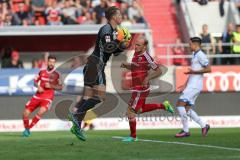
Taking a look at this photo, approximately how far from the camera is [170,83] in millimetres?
25500

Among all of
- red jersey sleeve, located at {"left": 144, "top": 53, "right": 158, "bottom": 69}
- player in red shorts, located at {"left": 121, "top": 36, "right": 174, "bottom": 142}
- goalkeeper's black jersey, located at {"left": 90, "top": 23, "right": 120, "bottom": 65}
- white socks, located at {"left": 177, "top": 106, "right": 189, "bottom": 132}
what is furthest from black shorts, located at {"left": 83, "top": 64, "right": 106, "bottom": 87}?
white socks, located at {"left": 177, "top": 106, "right": 189, "bottom": 132}

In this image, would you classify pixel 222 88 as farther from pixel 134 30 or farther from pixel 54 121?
pixel 54 121

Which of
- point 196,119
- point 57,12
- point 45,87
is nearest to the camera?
point 196,119

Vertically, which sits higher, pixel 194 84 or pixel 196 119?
pixel 194 84

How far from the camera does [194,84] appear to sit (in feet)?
57.4

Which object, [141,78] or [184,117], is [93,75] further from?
[184,117]

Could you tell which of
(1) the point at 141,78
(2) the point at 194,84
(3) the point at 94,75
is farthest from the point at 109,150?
(2) the point at 194,84

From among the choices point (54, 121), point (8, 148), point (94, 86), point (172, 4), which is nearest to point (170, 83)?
point (54, 121)

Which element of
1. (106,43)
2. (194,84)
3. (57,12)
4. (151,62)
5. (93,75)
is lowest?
(194,84)

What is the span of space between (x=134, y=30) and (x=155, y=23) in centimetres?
352

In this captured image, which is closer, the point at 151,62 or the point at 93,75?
the point at 93,75

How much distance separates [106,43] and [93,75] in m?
0.76

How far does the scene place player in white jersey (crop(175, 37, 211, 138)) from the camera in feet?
56.2

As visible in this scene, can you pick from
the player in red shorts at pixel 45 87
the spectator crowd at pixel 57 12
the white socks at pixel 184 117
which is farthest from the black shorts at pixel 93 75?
the spectator crowd at pixel 57 12
